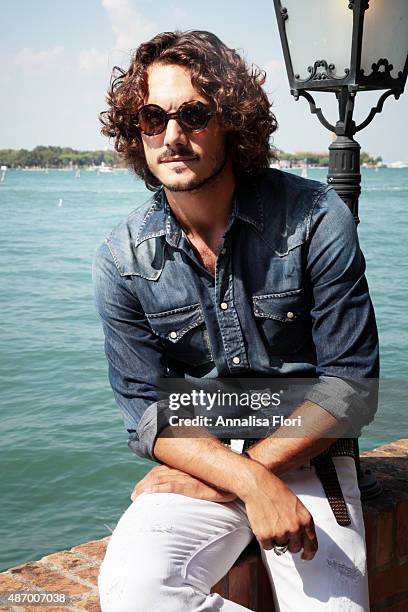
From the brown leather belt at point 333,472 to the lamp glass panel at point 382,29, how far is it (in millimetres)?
1352

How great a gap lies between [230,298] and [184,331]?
14 centimetres

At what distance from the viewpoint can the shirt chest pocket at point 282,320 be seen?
229 centimetres

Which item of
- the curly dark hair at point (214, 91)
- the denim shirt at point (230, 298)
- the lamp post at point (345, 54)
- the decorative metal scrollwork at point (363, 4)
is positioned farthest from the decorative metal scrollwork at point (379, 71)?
the denim shirt at point (230, 298)

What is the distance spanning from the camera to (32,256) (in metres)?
25.7

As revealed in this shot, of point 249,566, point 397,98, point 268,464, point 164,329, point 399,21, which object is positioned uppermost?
point 399,21

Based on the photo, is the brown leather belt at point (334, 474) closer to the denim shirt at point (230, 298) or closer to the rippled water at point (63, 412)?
the denim shirt at point (230, 298)

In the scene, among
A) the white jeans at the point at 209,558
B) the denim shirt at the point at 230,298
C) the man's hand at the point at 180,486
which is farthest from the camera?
the denim shirt at the point at 230,298

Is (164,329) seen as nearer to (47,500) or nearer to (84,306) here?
(47,500)

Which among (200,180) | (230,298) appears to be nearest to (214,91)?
(200,180)

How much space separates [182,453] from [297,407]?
0.99ft

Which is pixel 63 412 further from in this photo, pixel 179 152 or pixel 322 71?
pixel 179 152

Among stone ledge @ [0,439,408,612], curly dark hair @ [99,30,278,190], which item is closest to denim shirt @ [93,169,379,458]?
curly dark hair @ [99,30,278,190]

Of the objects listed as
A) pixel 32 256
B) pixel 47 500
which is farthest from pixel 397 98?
pixel 32 256

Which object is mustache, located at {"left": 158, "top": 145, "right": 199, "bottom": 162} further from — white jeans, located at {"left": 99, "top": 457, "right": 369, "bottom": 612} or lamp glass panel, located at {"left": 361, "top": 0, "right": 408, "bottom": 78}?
lamp glass panel, located at {"left": 361, "top": 0, "right": 408, "bottom": 78}
